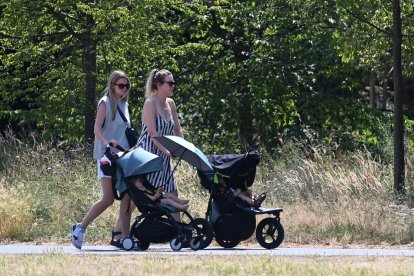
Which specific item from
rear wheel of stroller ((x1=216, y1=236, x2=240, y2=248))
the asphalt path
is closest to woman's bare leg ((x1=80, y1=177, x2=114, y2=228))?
the asphalt path

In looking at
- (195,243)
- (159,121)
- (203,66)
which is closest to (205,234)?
(195,243)

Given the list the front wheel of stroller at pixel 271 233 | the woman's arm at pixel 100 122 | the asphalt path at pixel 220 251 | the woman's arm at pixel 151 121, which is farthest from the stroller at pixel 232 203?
the woman's arm at pixel 100 122

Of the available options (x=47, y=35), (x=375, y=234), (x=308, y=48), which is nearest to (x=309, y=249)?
(x=375, y=234)

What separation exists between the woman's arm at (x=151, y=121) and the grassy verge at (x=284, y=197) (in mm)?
1867

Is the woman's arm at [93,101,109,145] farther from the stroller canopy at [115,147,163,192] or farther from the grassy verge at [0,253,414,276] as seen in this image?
the grassy verge at [0,253,414,276]

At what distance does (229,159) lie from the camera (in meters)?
12.5

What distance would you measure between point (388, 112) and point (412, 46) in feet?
30.2

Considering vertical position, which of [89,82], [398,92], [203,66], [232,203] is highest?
[203,66]

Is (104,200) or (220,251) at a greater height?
(104,200)

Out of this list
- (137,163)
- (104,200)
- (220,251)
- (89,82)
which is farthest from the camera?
(89,82)

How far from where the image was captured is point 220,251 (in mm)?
12148

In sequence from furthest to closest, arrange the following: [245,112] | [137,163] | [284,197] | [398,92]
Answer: [245,112]
[284,197]
[398,92]
[137,163]

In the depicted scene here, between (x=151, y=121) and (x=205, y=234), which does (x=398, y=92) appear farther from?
(x=205, y=234)

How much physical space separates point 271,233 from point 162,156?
1.49m
